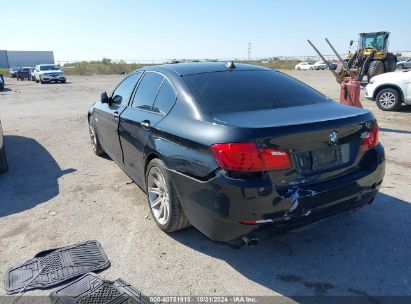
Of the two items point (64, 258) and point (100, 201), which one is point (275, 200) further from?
point (100, 201)

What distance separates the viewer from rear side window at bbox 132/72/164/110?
3.89 m

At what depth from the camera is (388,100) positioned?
34.5ft

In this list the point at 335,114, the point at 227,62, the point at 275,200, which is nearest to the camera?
the point at 275,200

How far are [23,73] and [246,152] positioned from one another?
143ft

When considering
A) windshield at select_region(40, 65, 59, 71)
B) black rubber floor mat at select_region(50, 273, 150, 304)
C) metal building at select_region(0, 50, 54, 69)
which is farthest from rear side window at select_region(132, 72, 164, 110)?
metal building at select_region(0, 50, 54, 69)

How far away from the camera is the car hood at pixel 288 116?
8.93 ft

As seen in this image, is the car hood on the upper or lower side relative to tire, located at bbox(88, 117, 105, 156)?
upper

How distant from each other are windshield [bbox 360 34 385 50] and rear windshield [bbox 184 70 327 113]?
21.2m

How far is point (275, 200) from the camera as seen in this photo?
2.58 meters

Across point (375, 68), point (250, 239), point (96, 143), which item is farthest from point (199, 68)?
point (375, 68)

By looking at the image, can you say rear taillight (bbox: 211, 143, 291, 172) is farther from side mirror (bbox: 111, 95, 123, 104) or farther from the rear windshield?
side mirror (bbox: 111, 95, 123, 104)

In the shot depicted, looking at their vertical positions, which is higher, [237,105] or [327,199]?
[237,105]

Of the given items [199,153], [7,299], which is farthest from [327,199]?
[7,299]

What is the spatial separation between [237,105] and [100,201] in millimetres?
2325
